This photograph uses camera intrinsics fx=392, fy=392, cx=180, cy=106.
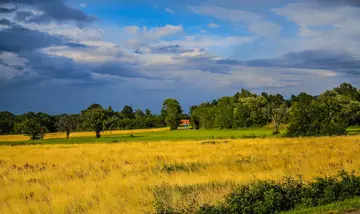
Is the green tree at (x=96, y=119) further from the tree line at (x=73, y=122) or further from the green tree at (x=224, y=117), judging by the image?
the green tree at (x=224, y=117)

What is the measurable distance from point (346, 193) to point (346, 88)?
125 meters

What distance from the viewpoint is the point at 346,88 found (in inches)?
4993

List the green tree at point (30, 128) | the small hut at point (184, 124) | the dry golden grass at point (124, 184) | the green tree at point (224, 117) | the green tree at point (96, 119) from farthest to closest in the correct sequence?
the small hut at point (184, 124) < the green tree at point (224, 117) < the green tree at point (96, 119) < the green tree at point (30, 128) < the dry golden grass at point (124, 184)

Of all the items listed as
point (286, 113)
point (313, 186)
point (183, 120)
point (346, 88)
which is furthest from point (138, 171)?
point (183, 120)

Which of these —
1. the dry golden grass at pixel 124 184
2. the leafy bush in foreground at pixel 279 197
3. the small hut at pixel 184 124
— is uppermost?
the small hut at pixel 184 124

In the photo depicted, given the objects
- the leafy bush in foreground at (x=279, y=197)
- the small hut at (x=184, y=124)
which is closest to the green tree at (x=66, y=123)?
the small hut at (x=184, y=124)

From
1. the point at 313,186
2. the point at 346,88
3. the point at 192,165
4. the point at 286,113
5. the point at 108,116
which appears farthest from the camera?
the point at 346,88

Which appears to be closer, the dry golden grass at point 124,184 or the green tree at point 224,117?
the dry golden grass at point 124,184

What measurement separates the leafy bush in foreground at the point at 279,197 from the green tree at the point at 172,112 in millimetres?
143641

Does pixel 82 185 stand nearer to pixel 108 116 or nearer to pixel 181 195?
pixel 181 195

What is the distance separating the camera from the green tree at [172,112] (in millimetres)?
157750

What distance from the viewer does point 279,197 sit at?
1104 cm

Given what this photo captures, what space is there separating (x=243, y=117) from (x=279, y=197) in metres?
118

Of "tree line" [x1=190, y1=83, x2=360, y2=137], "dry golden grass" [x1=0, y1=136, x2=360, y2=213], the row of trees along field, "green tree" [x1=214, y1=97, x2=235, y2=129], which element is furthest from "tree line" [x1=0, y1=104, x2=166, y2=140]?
"dry golden grass" [x1=0, y1=136, x2=360, y2=213]
